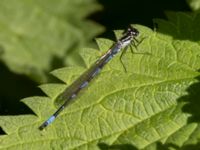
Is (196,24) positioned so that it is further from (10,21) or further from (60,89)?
(10,21)

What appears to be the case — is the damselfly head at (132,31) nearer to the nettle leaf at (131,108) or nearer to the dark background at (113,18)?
the nettle leaf at (131,108)

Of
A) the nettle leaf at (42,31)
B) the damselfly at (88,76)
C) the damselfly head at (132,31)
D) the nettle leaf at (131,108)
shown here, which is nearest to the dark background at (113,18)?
the nettle leaf at (42,31)

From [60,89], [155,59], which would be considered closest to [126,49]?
[155,59]

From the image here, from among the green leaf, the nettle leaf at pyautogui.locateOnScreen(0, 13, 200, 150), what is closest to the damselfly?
the nettle leaf at pyautogui.locateOnScreen(0, 13, 200, 150)

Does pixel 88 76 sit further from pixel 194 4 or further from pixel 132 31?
pixel 194 4

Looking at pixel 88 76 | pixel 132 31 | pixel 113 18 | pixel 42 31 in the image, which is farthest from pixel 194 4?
pixel 42 31

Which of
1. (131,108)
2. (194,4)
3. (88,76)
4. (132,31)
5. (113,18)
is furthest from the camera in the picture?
(113,18)
